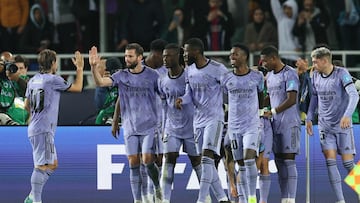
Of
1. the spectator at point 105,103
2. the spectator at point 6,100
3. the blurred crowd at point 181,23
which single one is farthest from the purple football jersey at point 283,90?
the blurred crowd at point 181,23

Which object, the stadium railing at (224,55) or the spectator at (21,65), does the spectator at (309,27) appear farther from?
the spectator at (21,65)

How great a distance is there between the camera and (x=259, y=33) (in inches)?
973

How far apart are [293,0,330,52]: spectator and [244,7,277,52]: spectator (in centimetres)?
40

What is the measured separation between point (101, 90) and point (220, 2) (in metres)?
4.67

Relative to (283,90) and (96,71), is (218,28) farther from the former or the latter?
(96,71)

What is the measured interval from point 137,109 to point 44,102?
4.05ft

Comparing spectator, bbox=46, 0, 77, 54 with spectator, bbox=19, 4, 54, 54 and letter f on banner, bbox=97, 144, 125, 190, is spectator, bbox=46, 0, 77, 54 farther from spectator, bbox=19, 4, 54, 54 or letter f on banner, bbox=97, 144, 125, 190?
letter f on banner, bbox=97, 144, 125, 190

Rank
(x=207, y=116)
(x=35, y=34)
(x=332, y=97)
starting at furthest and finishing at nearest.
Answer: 1. (x=35, y=34)
2. (x=332, y=97)
3. (x=207, y=116)

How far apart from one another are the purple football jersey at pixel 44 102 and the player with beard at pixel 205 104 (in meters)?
1.59

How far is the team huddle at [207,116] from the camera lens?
62.4ft

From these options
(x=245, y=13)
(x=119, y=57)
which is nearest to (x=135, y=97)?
(x=119, y=57)

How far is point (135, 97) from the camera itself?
63.4 feet

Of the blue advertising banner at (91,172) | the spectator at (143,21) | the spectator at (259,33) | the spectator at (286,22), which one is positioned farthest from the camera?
the spectator at (143,21)

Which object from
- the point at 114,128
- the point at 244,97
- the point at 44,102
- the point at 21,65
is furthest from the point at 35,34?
the point at 244,97
